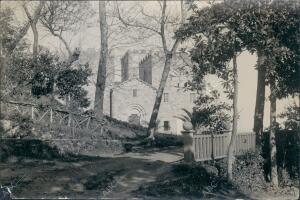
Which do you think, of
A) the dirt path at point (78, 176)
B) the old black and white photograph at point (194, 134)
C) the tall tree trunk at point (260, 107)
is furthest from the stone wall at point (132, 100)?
the dirt path at point (78, 176)

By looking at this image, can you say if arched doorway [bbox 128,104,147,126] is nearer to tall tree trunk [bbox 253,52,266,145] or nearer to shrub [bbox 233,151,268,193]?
tall tree trunk [bbox 253,52,266,145]

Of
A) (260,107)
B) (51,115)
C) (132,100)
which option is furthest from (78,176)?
(132,100)

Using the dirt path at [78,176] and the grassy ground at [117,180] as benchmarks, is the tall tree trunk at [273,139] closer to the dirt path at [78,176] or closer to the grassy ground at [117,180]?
the grassy ground at [117,180]

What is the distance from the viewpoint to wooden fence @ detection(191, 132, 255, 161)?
44.4ft

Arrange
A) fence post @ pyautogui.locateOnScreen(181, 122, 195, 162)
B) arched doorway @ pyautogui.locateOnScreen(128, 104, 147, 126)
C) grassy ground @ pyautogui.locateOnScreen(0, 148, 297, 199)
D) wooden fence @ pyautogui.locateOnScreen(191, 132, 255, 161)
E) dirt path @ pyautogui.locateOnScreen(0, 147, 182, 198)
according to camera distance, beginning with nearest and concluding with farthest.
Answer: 1. dirt path @ pyautogui.locateOnScreen(0, 147, 182, 198)
2. grassy ground @ pyautogui.locateOnScreen(0, 148, 297, 199)
3. fence post @ pyautogui.locateOnScreen(181, 122, 195, 162)
4. wooden fence @ pyautogui.locateOnScreen(191, 132, 255, 161)
5. arched doorway @ pyautogui.locateOnScreen(128, 104, 147, 126)

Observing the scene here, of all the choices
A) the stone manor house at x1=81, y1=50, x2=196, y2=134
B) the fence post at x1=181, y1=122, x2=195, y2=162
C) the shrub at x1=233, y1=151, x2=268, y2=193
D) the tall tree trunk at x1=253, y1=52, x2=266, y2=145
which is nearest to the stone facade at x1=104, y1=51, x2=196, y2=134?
the stone manor house at x1=81, y1=50, x2=196, y2=134

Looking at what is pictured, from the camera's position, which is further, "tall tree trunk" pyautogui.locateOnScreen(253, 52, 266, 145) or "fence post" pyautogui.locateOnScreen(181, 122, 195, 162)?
"tall tree trunk" pyautogui.locateOnScreen(253, 52, 266, 145)

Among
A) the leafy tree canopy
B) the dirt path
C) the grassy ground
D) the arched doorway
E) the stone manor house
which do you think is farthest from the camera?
the arched doorway

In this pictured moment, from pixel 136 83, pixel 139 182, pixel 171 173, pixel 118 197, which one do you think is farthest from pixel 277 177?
pixel 136 83

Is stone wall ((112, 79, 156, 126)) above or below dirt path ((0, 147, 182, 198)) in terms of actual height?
above

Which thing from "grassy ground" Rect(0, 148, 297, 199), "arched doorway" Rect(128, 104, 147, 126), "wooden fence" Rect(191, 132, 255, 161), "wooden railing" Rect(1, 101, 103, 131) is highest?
"arched doorway" Rect(128, 104, 147, 126)

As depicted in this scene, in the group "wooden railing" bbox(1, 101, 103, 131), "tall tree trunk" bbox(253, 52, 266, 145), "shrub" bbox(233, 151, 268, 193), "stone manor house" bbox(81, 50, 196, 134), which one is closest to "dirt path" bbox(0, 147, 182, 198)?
"shrub" bbox(233, 151, 268, 193)

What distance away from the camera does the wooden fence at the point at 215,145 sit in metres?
13.5

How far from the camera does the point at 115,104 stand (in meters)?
48.3
